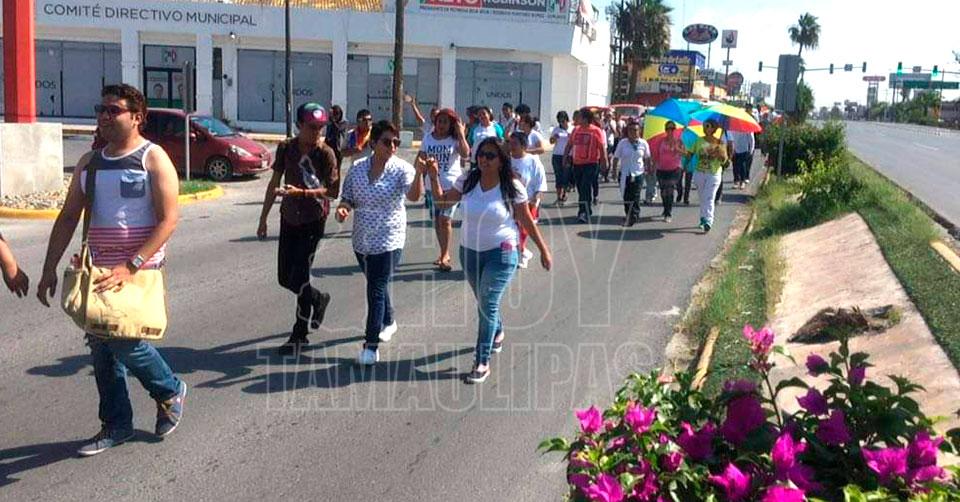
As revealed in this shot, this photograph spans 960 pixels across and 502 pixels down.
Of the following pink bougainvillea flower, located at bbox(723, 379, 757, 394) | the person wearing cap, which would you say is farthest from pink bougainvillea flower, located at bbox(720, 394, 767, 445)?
the person wearing cap

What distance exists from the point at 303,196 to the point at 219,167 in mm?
14420

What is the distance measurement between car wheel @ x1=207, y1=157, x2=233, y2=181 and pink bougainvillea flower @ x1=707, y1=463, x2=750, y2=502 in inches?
736

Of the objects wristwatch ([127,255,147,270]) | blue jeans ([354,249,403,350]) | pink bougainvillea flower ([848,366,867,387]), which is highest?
wristwatch ([127,255,147,270])

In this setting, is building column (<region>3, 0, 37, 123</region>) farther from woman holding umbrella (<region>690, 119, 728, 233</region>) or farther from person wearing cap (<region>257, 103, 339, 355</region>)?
woman holding umbrella (<region>690, 119, 728, 233</region>)

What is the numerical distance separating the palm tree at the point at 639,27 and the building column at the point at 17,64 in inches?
2066

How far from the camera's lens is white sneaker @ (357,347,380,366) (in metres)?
6.54

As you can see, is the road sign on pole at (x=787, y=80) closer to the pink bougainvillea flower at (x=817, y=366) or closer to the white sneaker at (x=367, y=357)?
the white sneaker at (x=367, y=357)

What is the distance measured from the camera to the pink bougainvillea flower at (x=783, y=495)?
2.46 metres

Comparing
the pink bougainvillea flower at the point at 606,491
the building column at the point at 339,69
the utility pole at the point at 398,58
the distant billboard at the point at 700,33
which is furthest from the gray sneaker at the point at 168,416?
the distant billboard at the point at 700,33

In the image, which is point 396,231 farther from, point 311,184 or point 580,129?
point 580,129

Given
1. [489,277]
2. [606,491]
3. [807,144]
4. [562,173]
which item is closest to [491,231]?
[489,277]

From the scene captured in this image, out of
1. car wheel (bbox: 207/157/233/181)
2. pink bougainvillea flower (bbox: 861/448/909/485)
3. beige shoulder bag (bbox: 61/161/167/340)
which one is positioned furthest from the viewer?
car wheel (bbox: 207/157/233/181)

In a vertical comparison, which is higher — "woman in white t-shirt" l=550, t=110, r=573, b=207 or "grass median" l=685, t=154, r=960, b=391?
"woman in white t-shirt" l=550, t=110, r=573, b=207

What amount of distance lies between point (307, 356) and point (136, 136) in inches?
101
